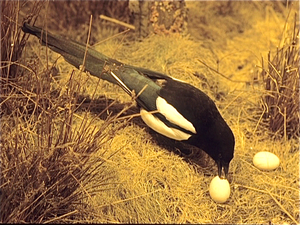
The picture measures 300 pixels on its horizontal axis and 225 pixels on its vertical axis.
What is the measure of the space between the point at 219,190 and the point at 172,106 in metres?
0.39

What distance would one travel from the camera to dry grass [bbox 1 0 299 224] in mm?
1820

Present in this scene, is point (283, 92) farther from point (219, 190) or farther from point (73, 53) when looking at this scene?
point (73, 53)

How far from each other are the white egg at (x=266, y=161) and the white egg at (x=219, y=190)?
11.4 inches

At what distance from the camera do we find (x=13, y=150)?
1.86 metres

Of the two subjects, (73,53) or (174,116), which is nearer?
(174,116)

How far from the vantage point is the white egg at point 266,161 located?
2379 mm

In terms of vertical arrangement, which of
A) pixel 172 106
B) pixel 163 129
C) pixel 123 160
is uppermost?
pixel 172 106

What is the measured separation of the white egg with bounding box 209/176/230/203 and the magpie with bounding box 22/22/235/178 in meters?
0.07

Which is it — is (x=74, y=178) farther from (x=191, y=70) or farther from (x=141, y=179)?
(x=191, y=70)

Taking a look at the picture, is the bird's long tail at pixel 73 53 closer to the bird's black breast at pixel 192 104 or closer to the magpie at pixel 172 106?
the magpie at pixel 172 106

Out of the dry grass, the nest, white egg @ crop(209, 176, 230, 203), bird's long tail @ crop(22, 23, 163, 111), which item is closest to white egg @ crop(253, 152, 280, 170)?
the dry grass

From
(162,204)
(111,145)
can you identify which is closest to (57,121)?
(111,145)

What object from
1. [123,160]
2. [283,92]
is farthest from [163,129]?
[283,92]

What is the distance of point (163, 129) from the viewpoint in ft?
7.42
